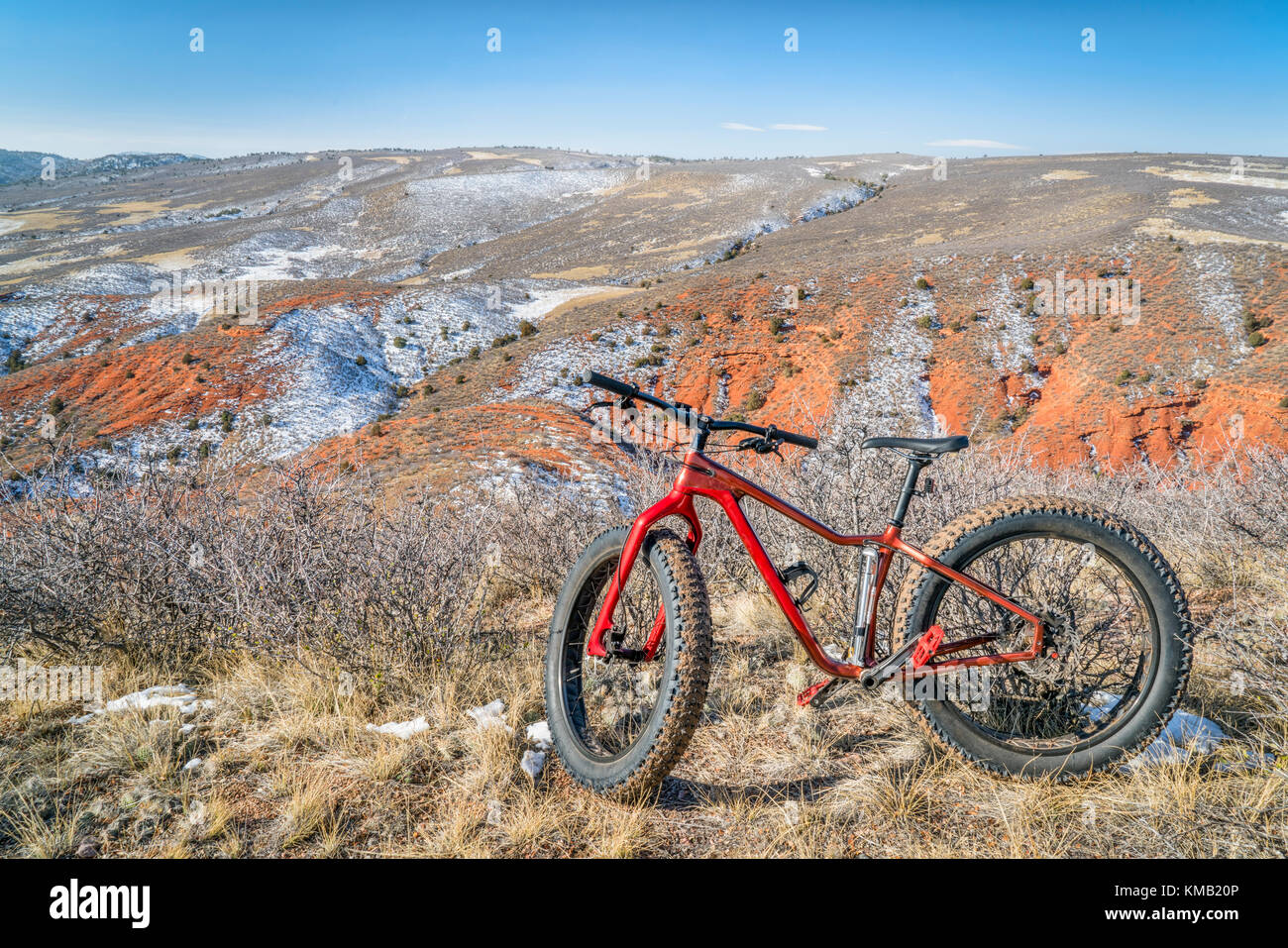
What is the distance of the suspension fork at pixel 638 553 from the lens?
2.46 meters

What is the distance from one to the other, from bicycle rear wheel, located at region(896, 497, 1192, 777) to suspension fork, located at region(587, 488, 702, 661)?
91 centimetres

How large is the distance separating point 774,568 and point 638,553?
1.83 feet

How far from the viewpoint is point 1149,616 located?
2.18 metres

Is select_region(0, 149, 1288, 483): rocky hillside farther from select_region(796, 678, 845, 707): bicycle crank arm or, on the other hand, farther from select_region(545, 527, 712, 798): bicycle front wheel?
select_region(796, 678, 845, 707): bicycle crank arm

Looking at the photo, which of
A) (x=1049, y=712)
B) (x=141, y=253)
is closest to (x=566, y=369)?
(x=1049, y=712)

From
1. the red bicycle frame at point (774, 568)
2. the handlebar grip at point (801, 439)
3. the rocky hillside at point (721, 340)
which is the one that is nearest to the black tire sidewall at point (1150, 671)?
the red bicycle frame at point (774, 568)

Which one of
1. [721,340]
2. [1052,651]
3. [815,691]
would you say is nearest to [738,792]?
[815,691]

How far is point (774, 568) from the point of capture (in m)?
2.46

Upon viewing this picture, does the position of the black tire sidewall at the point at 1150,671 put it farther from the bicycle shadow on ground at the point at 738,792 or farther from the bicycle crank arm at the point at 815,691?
the bicycle shadow on ground at the point at 738,792

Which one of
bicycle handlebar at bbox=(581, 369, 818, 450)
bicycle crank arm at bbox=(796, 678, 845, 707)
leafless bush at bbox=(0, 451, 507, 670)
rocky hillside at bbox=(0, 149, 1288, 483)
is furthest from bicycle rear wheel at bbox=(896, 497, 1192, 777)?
rocky hillside at bbox=(0, 149, 1288, 483)

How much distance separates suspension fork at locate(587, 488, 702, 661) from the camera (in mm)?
2465

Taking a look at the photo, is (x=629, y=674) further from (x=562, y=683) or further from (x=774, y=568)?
(x=774, y=568)

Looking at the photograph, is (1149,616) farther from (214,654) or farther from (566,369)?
(566,369)

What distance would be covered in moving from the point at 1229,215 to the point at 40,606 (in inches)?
1979
